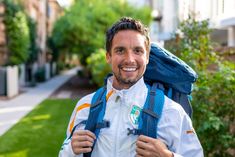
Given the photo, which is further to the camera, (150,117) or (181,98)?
(181,98)

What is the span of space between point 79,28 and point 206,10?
43.8 feet

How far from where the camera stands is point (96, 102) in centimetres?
196

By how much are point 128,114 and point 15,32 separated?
18851 millimetres

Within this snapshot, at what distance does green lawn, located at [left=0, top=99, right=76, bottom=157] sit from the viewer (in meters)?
7.06

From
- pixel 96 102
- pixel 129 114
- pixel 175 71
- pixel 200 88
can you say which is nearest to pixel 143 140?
pixel 129 114

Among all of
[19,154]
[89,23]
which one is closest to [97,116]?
[19,154]

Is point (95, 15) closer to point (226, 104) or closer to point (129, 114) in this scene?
point (226, 104)

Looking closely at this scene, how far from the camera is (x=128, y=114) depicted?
1887 mm

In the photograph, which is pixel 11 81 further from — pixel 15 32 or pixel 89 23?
pixel 89 23

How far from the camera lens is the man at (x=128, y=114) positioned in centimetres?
185

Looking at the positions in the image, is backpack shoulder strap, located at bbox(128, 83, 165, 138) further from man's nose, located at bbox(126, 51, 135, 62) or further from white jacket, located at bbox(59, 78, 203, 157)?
man's nose, located at bbox(126, 51, 135, 62)

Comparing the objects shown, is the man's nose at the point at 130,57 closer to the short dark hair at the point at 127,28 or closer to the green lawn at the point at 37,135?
the short dark hair at the point at 127,28

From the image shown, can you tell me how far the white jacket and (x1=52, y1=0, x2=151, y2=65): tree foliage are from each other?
707 inches

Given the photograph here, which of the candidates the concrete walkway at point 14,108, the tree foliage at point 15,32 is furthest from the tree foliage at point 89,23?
the concrete walkway at point 14,108
